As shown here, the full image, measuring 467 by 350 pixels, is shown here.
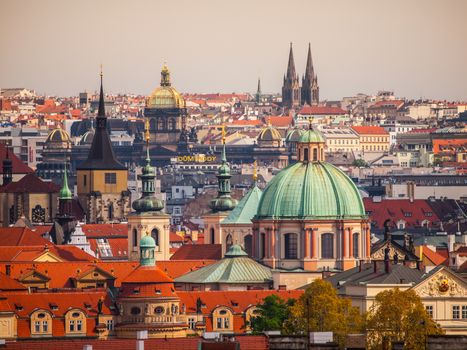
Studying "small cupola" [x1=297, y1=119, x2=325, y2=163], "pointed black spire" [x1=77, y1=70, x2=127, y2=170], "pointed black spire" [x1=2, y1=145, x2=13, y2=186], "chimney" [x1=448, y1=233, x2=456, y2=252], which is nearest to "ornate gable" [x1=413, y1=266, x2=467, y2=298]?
"small cupola" [x1=297, y1=119, x2=325, y2=163]

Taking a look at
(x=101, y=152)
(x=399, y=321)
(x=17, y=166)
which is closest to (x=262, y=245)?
(x=399, y=321)

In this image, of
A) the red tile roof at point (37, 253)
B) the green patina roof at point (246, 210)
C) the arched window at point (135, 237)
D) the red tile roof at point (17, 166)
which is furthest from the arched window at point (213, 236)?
the red tile roof at point (17, 166)

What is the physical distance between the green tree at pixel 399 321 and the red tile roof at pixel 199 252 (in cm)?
3715

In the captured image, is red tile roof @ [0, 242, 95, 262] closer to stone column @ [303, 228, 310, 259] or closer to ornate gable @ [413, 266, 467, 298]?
stone column @ [303, 228, 310, 259]

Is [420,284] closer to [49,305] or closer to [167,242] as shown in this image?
[49,305]

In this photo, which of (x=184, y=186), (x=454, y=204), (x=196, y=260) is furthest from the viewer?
(x=184, y=186)

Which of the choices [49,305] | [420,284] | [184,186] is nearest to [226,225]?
[49,305]

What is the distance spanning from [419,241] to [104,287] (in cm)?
2159

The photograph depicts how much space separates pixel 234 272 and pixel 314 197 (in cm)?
334

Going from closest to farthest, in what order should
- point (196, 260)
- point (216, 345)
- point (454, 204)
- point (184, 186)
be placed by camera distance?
point (216, 345)
point (196, 260)
point (454, 204)
point (184, 186)

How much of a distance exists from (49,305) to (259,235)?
990 cm

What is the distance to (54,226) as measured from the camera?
125500 millimetres

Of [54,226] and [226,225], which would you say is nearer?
[226,225]

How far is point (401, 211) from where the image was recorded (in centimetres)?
13962
